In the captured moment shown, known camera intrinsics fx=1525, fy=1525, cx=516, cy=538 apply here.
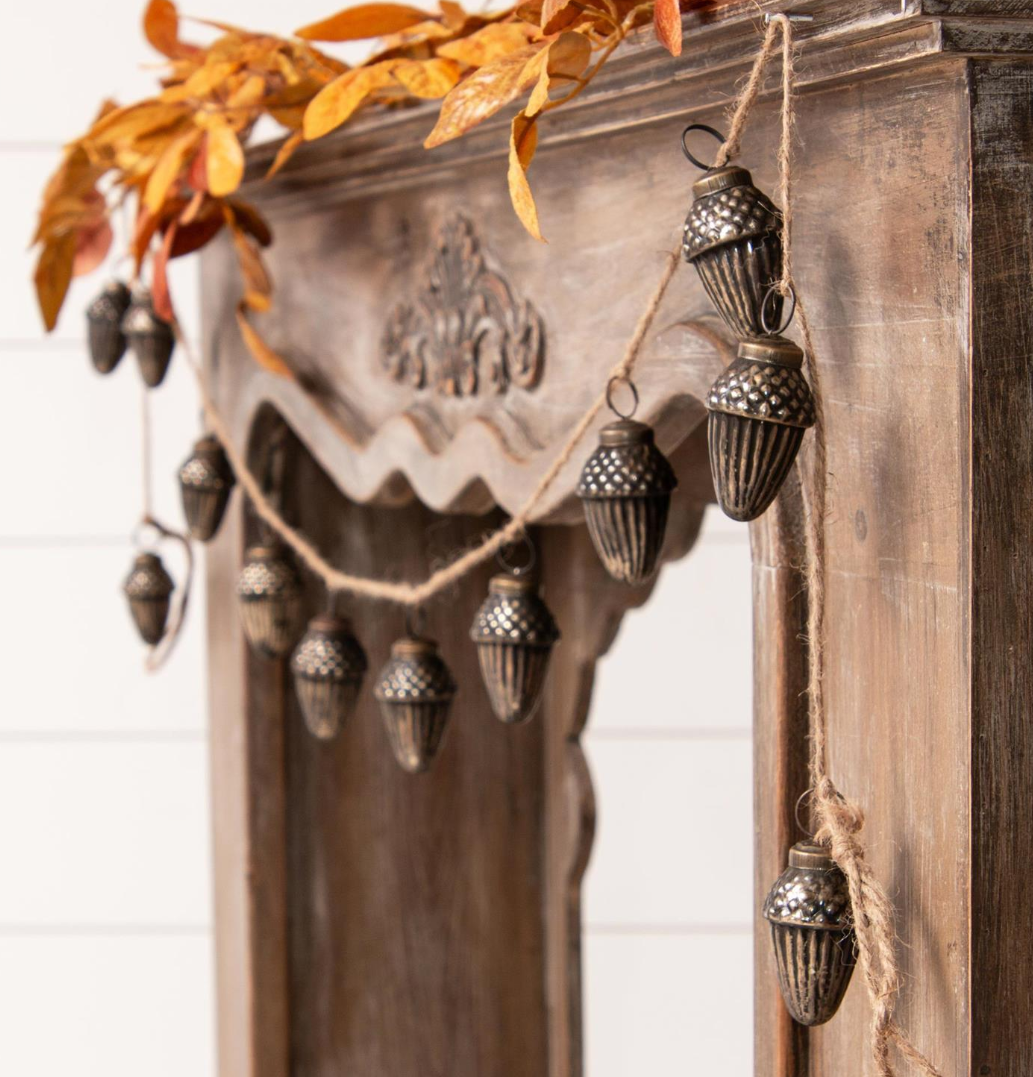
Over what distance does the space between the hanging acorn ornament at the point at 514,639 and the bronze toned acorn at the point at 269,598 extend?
221 millimetres

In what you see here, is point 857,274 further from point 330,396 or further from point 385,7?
point 330,396

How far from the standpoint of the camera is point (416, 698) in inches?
33.9

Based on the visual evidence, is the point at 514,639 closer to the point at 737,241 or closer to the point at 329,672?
A: the point at 329,672

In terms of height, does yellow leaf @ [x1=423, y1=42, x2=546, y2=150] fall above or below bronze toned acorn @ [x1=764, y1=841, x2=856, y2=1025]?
above

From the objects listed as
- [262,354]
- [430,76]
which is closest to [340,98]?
[430,76]

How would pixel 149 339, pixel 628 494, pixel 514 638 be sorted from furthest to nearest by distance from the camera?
1. pixel 149 339
2. pixel 514 638
3. pixel 628 494

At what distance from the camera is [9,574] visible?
5.12 feet

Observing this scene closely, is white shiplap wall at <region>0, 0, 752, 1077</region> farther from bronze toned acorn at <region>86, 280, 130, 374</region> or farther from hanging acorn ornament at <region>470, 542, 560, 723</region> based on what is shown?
hanging acorn ornament at <region>470, 542, 560, 723</region>

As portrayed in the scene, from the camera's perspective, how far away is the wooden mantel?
1.72ft

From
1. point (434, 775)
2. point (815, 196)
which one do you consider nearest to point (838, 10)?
point (815, 196)

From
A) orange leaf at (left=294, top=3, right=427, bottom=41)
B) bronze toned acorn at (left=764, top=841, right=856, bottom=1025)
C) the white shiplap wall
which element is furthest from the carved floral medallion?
the white shiplap wall

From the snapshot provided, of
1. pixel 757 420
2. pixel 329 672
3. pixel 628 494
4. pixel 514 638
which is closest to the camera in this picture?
pixel 757 420

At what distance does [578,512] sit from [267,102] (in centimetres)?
29

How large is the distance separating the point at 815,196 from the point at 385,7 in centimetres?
30
